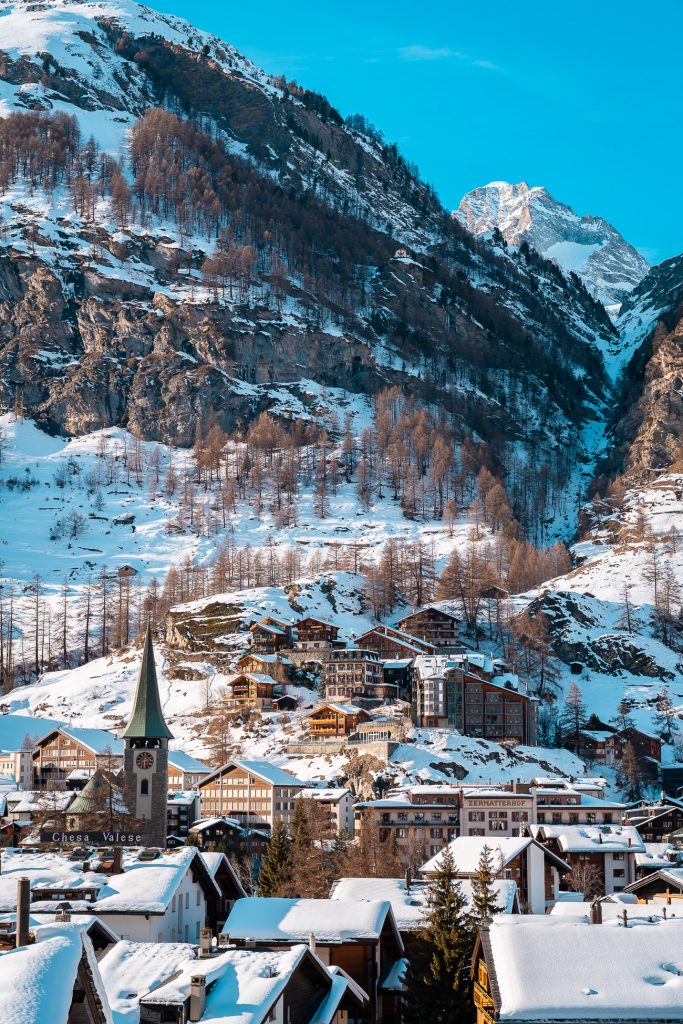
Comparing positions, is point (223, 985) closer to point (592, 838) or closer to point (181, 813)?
point (592, 838)

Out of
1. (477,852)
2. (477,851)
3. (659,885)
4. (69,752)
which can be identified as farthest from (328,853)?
(69,752)

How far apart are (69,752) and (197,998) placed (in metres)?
108

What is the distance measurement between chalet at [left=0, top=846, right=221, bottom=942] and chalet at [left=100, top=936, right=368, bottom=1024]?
9848 millimetres

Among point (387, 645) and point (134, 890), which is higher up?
point (387, 645)

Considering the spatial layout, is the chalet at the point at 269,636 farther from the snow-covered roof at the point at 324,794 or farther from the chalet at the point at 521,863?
the chalet at the point at 521,863

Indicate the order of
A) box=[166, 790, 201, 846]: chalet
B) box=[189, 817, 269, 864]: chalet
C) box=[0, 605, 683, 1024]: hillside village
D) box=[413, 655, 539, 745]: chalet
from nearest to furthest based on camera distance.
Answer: box=[0, 605, 683, 1024]: hillside village, box=[189, 817, 269, 864]: chalet, box=[166, 790, 201, 846]: chalet, box=[413, 655, 539, 745]: chalet

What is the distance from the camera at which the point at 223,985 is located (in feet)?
132

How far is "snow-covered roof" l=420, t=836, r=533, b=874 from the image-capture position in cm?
7291

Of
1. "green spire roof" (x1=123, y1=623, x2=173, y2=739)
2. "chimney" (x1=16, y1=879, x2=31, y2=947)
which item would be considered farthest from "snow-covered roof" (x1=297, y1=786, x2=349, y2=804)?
"chimney" (x1=16, y1=879, x2=31, y2=947)

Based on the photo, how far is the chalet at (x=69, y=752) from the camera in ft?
464

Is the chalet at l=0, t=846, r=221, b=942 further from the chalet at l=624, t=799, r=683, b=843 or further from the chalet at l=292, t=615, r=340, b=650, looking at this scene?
the chalet at l=292, t=615, r=340, b=650

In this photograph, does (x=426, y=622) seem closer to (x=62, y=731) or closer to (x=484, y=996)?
(x=62, y=731)

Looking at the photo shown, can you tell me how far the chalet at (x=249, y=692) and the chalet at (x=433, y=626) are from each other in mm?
26119

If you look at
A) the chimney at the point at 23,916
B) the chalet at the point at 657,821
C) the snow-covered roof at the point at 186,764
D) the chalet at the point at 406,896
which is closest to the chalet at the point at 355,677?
the snow-covered roof at the point at 186,764
